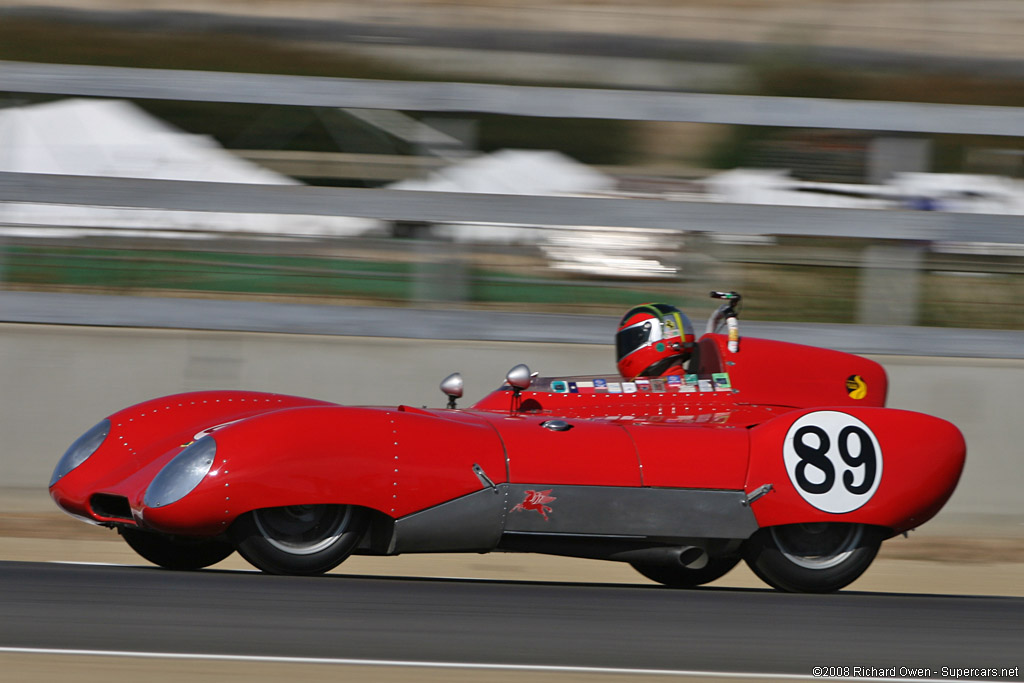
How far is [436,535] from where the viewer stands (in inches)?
205

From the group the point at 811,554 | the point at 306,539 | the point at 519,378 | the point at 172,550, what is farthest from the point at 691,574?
the point at 172,550

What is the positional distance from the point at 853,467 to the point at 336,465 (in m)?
2.26

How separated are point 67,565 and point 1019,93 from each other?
1271cm

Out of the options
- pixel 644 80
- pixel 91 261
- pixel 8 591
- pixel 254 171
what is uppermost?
pixel 644 80

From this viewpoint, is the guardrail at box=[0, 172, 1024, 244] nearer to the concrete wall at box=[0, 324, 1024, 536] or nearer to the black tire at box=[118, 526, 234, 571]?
the concrete wall at box=[0, 324, 1024, 536]

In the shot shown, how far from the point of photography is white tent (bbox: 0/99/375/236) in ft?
30.5

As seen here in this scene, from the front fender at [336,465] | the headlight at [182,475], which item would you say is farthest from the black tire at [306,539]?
the headlight at [182,475]

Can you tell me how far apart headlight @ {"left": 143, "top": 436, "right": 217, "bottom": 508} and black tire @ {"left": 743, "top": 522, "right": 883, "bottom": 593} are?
234 cm

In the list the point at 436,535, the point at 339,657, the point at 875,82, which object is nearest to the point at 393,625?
the point at 339,657

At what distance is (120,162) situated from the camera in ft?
32.1

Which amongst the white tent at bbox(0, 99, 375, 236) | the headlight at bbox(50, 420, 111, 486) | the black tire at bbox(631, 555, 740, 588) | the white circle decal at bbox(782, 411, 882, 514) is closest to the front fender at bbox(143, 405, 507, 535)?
the headlight at bbox(50, 420, 111, 486)

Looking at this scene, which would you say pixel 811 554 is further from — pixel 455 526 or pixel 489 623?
pixel 489 623

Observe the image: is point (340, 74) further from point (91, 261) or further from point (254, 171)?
point (91, 261)

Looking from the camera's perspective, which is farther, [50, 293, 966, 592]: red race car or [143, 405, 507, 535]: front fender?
[50, 293, 966, 592]: red race car
